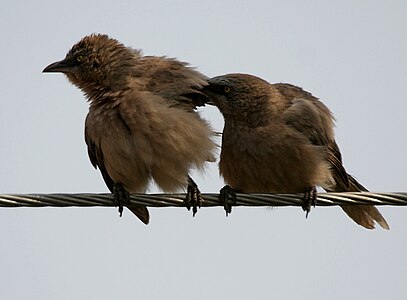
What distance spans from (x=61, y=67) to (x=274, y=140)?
6.88 feet

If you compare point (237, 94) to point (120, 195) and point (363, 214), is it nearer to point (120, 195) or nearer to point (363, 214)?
point (120, 195)

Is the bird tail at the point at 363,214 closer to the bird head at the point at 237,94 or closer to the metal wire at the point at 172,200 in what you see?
the bird head at the point at 237,94

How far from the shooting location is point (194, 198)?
7.38m

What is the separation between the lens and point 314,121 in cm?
786

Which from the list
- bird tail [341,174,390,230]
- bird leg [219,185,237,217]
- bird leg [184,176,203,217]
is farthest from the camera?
bird tail [341,174,390,230]

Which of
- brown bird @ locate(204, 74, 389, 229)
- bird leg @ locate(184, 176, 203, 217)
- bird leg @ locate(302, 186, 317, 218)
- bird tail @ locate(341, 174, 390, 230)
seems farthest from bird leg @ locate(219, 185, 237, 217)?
bird tail @ locate(341, 174, 390, 230)

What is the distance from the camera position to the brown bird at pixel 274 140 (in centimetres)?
762

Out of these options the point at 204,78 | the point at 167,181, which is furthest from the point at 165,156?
the point at 204,78

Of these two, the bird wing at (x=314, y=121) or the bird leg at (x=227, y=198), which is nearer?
the bird leg at (x=227, y=198)

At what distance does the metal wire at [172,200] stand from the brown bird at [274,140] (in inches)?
29.3

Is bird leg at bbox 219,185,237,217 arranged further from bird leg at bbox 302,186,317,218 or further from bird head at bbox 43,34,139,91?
bird head at bbox 43,34,139,91

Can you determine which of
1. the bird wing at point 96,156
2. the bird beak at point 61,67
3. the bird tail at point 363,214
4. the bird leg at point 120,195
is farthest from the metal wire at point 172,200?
the bird beak at point 61,67

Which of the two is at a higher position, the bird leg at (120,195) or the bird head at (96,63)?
the bird head at (96,63)

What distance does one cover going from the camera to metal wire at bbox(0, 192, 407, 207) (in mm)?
6066
